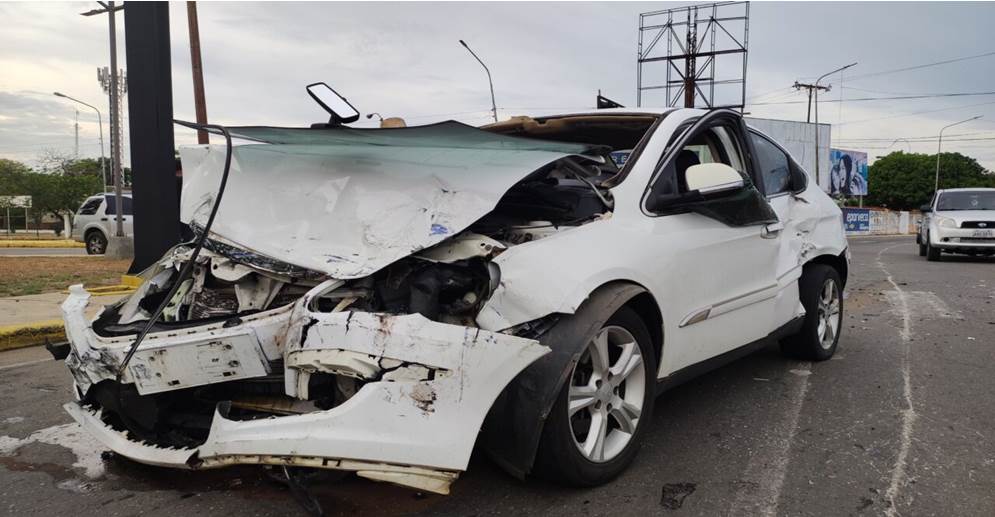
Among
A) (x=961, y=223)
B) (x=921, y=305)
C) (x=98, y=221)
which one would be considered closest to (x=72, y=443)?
(x=921, y=305)

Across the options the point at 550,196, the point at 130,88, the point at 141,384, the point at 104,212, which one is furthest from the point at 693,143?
the point at 104,212

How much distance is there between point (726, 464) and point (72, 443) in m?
3.24

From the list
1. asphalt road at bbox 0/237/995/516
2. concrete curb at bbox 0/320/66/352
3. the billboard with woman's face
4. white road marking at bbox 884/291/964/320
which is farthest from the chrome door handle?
the billboard with woman's face

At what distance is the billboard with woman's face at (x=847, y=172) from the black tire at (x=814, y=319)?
57989 mm

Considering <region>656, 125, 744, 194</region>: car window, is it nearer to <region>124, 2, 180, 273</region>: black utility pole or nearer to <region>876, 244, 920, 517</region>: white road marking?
<region>876, 244, 920, 517</region>: white road marking

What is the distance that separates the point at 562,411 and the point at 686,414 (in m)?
1.55

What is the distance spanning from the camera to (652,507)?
274cm

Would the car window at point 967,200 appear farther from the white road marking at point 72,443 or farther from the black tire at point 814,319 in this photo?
the white road marking at point 72,443

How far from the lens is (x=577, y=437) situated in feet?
9.43

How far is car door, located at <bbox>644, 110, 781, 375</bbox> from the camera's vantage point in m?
3.24

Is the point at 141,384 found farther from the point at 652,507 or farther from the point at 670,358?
the point at 670,358

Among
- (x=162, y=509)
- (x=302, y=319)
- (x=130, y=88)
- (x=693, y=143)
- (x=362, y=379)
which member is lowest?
(x=162, y=509)

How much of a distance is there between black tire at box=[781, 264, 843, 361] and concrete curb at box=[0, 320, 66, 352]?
6052 millimetres

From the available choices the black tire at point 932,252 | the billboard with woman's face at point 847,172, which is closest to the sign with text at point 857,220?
the billboard with woman's face at point 847,172
